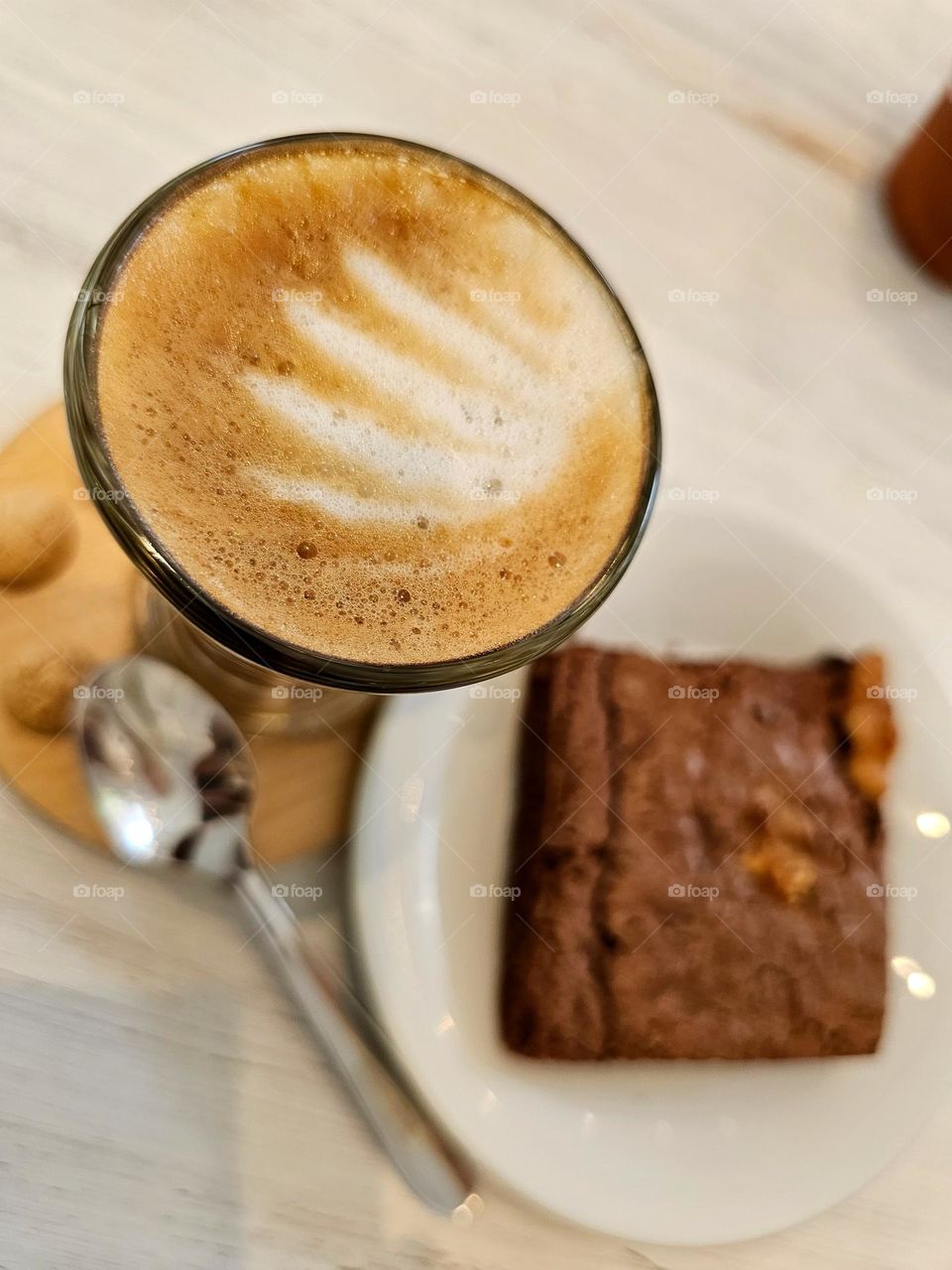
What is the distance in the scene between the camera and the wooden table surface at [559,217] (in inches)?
26.6

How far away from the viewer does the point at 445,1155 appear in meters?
0.68

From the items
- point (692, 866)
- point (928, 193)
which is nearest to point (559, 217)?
point (928, 193)

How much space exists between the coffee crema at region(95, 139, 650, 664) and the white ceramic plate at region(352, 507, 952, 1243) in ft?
0.60

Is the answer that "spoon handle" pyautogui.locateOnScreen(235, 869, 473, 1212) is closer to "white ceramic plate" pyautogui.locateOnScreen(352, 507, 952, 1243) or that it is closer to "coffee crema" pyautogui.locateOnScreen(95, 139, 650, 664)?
"white ceramic plate" pyautogui.locateOnScreen(352, 507, 952, 1243)

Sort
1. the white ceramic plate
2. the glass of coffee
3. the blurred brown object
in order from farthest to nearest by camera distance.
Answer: the blurred brown object → the white ceramic plate → the glass of coffee

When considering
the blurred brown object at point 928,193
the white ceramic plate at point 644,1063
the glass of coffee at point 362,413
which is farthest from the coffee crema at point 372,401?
the blurred brown object at point 928,193

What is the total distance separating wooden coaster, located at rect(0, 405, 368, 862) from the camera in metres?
0.70

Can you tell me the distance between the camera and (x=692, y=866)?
0.73 m

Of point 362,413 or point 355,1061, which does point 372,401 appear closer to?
point 362,413

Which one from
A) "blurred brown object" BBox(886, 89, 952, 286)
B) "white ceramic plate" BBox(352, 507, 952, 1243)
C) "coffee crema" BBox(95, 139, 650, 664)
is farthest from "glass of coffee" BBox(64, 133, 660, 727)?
"blurred brown object" BBox(886, 89, 952, 286)

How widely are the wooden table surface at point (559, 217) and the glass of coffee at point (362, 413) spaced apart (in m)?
0.26

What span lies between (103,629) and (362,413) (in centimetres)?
28

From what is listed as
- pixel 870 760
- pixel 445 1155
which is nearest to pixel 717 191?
pixel 870 760

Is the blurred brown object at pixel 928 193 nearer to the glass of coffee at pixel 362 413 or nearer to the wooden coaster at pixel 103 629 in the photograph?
the glass of coffee at pixel 362 413
